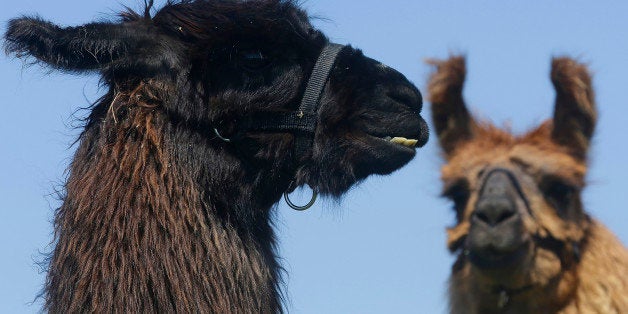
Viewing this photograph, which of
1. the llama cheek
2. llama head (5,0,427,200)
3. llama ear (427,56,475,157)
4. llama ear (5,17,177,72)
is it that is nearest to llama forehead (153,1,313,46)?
llama head (5,0,427,200)

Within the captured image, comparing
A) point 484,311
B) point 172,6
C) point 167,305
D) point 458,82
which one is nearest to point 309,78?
point 172,6

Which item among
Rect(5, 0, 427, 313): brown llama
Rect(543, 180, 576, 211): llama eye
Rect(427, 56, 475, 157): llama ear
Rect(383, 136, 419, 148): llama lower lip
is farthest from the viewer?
Rect(383, 136, 419, 148): llama lower lip

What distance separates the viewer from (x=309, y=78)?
463cm

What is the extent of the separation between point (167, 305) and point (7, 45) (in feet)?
4.24

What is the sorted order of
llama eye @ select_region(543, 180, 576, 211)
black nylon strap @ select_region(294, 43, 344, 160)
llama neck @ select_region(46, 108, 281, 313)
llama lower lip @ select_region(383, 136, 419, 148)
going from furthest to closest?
1. black nylon strap @ select_region(294, 43, 344, 160)
2. llama lower lip @ select_region(383, 136, 419, 148)
3. llama neck @ select_region(46, 108, 281, 313)
4. llama eye @ select_region(543, 180, 576, 211)

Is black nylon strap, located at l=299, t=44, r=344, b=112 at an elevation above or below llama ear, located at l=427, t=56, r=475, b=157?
above

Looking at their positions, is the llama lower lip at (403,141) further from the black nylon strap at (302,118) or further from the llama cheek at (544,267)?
the llama cheek at (544,267)

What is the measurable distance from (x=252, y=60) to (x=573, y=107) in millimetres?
2541

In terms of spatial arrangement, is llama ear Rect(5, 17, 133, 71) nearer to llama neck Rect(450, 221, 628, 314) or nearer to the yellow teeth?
the yellow teeth

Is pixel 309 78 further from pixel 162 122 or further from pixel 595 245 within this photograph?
pixel 595 245

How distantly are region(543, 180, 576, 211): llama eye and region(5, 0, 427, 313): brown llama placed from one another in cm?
219

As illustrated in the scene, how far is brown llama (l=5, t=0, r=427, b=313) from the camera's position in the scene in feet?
14.1

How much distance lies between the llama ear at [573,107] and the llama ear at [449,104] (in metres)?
0.21

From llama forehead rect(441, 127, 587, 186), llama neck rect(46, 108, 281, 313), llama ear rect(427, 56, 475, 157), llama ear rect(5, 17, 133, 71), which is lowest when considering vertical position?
llama forehead rect(441, 127, 587, 186)
